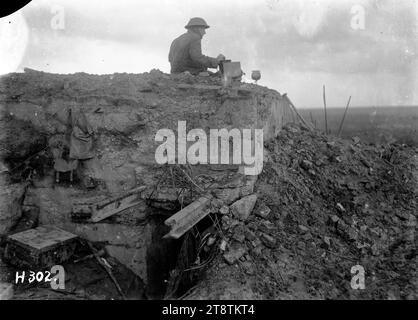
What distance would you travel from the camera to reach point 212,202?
494cm

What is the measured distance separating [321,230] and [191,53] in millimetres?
4094

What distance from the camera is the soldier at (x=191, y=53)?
22.4 ft

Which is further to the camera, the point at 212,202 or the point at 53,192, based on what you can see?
the point at 53,192

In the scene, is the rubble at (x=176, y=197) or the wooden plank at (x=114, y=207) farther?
the wooden plank at (x=114, y=207)

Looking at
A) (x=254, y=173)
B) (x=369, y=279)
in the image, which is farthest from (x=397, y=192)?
(x=254, y=173)

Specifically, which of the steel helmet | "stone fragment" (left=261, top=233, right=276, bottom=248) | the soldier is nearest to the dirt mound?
"stone fragment" (left=261, top=233, right=276, bottom=248)

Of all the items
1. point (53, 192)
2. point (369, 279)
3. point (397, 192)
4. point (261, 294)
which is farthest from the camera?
point (397, 192)

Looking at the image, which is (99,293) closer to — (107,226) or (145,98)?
(107,226)

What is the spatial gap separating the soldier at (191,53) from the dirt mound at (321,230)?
2086 millimetres

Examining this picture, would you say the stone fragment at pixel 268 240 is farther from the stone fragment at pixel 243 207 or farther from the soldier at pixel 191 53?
the soldier at pixel 191 53

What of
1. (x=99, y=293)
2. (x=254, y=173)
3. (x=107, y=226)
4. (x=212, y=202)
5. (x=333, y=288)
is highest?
(x=254, y=173)

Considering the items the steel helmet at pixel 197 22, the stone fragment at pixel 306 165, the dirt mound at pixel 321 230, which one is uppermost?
the steel helmet at pixel 197 22

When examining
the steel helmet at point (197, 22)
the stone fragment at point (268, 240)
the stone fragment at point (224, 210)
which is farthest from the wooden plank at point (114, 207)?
the steel helmet at point (197, 22)

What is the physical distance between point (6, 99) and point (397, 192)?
7032 mm
